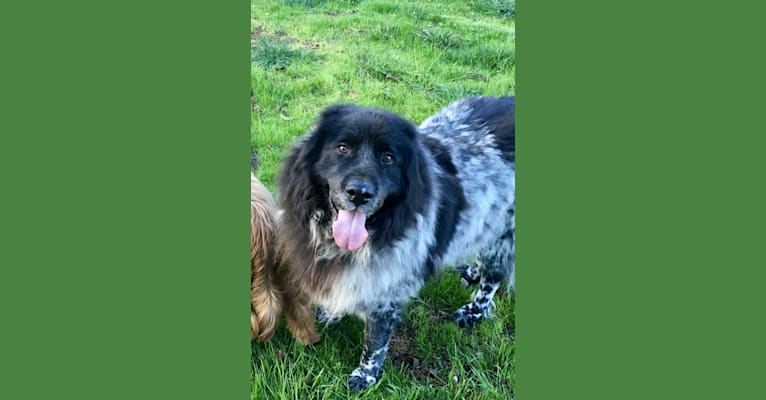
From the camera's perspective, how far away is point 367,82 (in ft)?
13.8

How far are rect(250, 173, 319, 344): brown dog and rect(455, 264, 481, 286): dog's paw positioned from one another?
4.28ft

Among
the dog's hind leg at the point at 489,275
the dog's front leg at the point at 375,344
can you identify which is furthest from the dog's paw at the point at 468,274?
the dog's front leg at the point at 375,344

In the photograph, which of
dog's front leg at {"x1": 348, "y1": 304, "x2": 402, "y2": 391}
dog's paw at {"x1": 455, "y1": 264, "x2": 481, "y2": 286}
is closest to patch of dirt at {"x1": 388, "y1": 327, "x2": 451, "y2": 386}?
dog's front leg at {"x1": 348, "y1": 304, "x2": 402, "y2": 391}

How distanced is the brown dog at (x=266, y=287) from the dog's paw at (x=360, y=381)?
0.40 metres

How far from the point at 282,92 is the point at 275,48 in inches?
11.8

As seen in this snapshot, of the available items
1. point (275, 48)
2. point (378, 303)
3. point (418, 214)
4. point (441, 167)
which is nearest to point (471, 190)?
point (441, 167)

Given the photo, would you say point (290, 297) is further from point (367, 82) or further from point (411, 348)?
point (367, 82)

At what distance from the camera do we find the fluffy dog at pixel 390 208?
11.9ft

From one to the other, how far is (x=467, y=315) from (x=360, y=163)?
1642 mm

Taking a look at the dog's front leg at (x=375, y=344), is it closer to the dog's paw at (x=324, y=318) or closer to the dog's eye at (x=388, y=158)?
the dog's paw at (x=324, y=318)

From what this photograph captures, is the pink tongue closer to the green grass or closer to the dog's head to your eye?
the dog's head

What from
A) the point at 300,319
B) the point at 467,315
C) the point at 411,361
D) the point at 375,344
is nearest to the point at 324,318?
the point at 300,319

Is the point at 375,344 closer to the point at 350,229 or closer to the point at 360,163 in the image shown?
the point at 350,229

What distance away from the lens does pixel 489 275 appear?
481 centimetres
